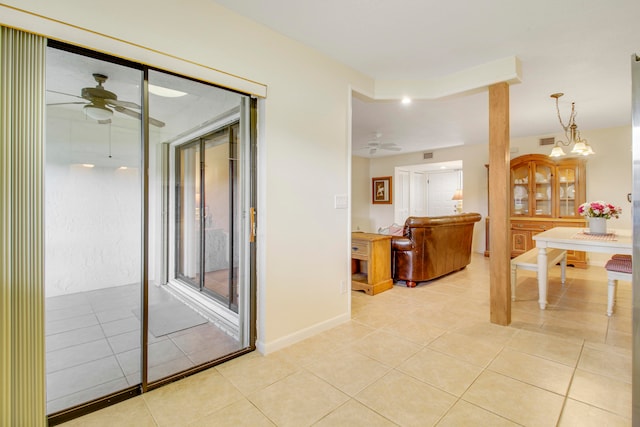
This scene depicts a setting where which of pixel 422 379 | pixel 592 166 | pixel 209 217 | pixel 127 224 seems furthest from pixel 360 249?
pixel 592 166

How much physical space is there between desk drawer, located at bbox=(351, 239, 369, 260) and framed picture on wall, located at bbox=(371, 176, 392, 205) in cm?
457

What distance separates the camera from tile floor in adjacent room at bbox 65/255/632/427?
166 centimetres

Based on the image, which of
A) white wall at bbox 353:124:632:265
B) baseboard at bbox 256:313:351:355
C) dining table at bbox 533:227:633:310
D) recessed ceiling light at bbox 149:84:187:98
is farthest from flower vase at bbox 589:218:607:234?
recessed ceiling light at bbox 149:84:187:98

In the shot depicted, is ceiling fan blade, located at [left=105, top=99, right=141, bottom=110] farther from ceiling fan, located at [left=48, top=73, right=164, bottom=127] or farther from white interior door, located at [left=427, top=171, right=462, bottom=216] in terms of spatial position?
white interior door, located at [left=427, top=171, right=462, bottom=216]

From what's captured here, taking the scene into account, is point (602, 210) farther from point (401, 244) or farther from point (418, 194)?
point (418, 194)

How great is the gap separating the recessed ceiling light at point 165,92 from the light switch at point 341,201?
1.54 metres

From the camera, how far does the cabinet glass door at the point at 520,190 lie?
19.1 ft

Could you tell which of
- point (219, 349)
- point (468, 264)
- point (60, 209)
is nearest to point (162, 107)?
point (60, 209)

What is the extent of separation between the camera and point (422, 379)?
2004 mm

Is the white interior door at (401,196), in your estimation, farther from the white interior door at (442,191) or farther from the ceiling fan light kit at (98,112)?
the ceiling fan light kit at (98,112)

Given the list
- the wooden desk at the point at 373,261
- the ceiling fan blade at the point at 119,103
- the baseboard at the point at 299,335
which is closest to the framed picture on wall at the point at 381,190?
the wooden desk at the point at 373,261

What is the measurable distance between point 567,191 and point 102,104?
6.83 meters

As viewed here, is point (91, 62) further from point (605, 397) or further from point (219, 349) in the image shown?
point (605, 397)

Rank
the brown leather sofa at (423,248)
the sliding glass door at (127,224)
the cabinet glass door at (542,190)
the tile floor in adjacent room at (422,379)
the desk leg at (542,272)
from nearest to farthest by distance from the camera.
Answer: the tile floor in adjacent room at (422,379), the sliding glass door at (127,224), the desk leg at (542,272), the brown leather sofa at (423,248), the cabinet glass door at (542,190)
